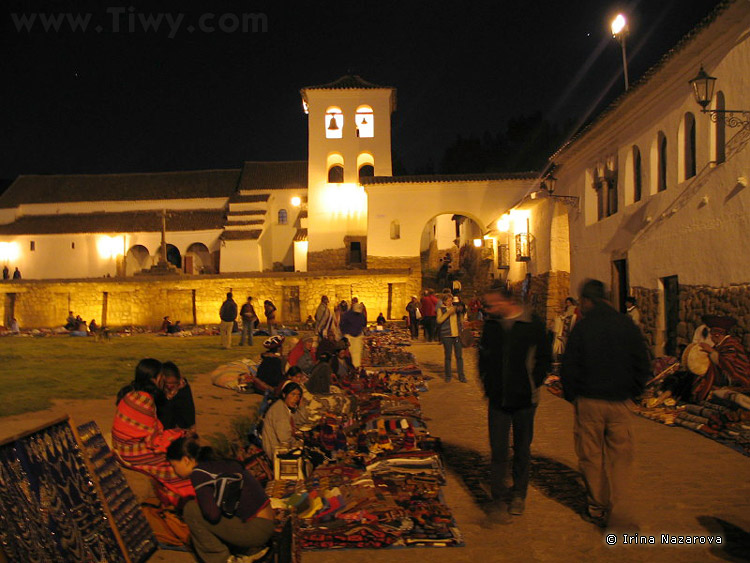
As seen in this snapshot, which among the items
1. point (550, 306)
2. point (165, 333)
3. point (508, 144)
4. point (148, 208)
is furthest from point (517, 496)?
point (508, 144)

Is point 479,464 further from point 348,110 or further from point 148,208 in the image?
point 148,208

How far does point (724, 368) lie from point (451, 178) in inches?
937

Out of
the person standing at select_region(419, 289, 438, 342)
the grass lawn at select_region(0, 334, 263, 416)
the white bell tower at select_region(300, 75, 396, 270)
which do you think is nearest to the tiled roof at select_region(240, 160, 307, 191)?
the white bell tower at select_region(300, 75, 396, 270)

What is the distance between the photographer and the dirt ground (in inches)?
182

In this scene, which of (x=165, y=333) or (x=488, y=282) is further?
(x=488, y=282)

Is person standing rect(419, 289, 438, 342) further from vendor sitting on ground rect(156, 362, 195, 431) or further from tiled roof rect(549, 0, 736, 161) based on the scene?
vendor sitting on ground rect(156, 362, 195, 431)

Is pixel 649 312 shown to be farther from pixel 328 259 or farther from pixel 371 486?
pixel 328 259

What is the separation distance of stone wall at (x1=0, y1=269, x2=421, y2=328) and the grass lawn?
18.7 ft

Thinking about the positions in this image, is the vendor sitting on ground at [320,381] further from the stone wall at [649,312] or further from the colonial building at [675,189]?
the stone wall at [649,312]

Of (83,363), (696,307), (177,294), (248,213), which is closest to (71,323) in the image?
(177,294)

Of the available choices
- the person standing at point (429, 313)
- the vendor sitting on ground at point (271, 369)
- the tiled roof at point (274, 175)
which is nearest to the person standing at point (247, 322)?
the person standing at point (429, 313)

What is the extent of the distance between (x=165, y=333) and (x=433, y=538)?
2319 centimetres

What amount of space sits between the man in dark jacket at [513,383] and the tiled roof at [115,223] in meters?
40.7

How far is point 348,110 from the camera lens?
127ft
